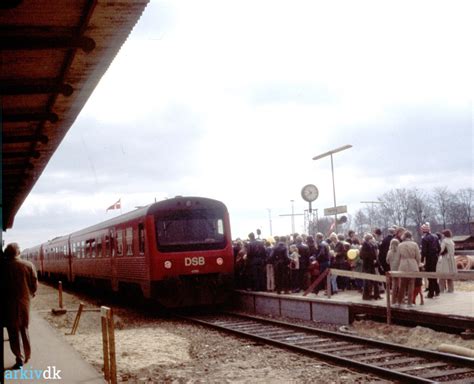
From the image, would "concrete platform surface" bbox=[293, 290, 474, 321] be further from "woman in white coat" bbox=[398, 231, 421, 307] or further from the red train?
the red train

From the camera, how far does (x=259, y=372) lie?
891 centimetres

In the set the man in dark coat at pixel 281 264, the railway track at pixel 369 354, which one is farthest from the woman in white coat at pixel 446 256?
the railway track at pixel 369 354

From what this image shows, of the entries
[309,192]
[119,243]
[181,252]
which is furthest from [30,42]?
[309,192]

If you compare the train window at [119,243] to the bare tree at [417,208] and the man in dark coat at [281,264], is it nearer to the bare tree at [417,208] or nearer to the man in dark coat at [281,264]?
the man in dark coat at [281,264]

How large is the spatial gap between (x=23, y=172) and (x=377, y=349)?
10341mm

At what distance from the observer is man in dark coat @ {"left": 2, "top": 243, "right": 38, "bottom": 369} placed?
28.6ft

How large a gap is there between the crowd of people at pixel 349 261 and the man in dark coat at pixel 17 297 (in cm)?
675

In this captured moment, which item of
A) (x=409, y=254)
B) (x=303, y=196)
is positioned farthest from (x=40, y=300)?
(x=409, y=254)

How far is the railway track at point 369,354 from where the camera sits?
8180 millimetres

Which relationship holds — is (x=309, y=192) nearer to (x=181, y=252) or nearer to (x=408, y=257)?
(x=181, y=252)

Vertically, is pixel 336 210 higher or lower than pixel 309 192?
lower

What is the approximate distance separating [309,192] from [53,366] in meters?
12.1

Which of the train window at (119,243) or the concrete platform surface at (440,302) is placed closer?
the concrete platform surface at (440,302)

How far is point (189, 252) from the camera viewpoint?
1638cm
